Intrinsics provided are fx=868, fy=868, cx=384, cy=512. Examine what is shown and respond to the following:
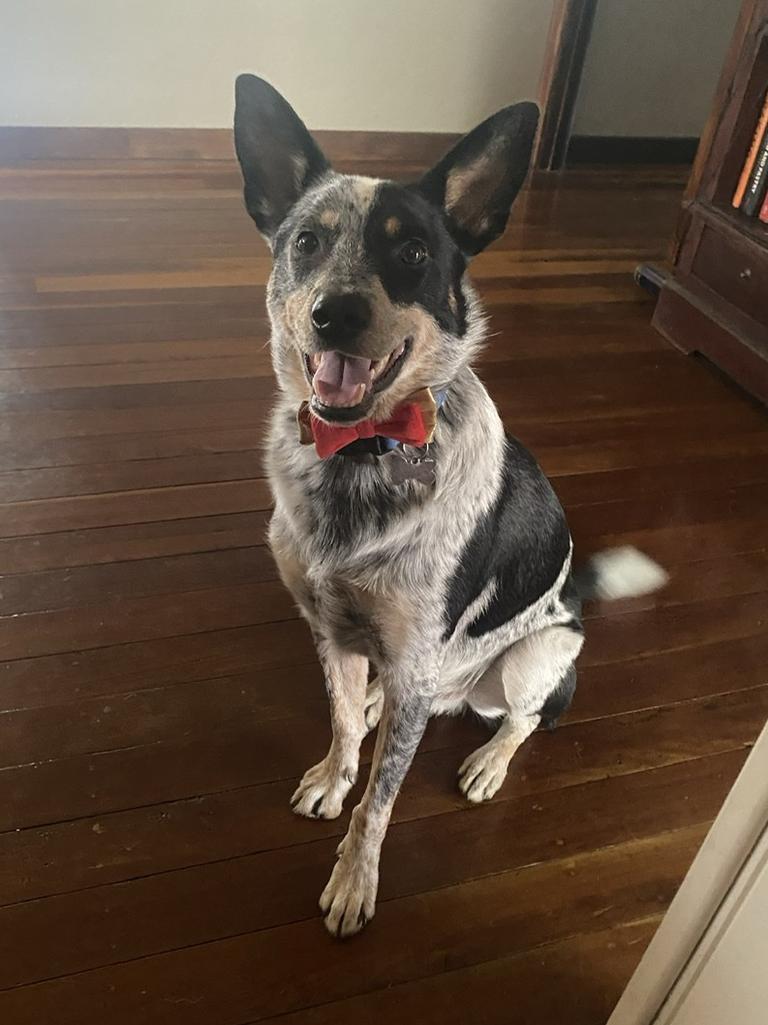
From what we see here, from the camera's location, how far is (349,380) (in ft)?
3.83

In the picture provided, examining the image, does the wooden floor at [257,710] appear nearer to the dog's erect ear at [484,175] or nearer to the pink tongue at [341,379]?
the pink tongue at [341,379]

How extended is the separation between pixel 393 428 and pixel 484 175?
0.38 metres

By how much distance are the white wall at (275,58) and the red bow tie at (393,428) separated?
11.1 feet

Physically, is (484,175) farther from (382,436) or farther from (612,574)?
(612,574)

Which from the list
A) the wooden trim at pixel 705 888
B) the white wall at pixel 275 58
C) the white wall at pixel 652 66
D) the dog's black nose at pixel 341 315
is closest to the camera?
the wooden trim at pixel 705 888

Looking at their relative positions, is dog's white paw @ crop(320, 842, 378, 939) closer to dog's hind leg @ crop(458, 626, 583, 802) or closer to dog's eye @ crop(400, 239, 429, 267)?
dog's hind leg @ crop(458, 626, 583, 802)

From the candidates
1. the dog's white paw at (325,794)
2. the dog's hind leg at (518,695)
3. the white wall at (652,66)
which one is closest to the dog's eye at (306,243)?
the dog's hind leg at (518,695)

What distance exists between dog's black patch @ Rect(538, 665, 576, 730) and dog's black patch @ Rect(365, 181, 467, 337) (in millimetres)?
706

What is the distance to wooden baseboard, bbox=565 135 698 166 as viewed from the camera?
4.57 metres

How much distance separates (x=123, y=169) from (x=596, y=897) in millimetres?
3684

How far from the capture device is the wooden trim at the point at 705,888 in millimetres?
811

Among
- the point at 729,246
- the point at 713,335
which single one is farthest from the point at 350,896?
the point at 729,246

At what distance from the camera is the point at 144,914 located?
1.38 m

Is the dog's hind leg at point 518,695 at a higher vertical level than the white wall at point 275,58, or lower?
lower
